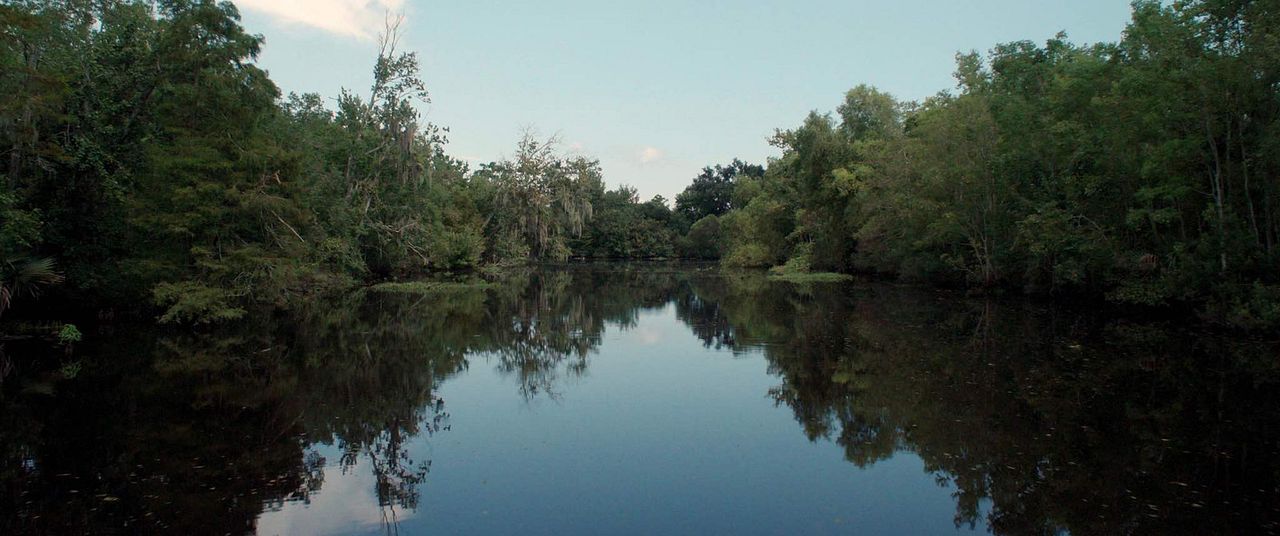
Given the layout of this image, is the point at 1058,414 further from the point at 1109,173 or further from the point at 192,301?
the point at 192,301

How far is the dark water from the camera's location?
6.32 metres

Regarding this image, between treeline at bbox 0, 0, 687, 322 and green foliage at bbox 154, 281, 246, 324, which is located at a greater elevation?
treeline at bbox 0, 0, 687, 322

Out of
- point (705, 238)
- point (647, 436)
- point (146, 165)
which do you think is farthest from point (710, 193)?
point (647, 436)

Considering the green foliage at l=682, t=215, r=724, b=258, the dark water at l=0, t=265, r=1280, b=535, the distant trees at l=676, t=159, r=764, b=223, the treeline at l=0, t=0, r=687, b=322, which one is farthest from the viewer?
the distant trees at l=676, t=159, r=764, b=223

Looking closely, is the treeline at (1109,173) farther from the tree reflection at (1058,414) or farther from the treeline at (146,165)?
the treeline at (146,165)

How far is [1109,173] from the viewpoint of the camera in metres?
22.6

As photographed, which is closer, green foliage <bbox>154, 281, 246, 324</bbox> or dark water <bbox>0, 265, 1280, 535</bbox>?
dark water <bbox>0, 265, 1280, 535</bbox>

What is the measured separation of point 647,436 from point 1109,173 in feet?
67.8

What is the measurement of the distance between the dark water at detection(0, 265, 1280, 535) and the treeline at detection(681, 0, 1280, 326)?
404 cm

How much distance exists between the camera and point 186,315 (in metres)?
19.5

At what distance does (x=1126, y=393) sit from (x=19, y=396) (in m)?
17.1

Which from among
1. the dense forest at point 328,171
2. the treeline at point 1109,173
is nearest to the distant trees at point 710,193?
the treeline at point 1109,173

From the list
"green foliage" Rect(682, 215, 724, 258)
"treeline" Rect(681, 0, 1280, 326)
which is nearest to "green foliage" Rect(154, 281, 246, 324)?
"treeline" Rect(681, 0, 1280, 326)

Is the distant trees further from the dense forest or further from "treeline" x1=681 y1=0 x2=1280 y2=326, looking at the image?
the dense forest
